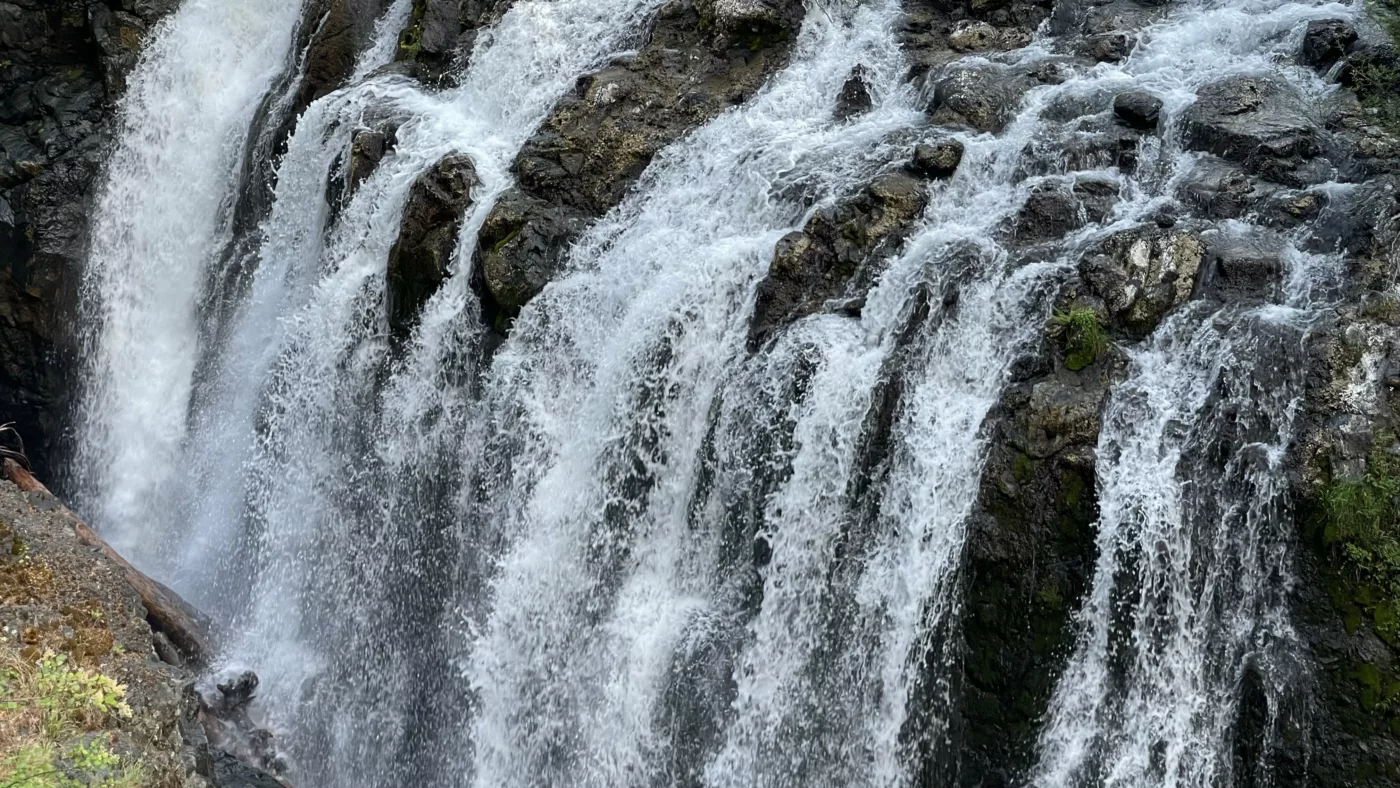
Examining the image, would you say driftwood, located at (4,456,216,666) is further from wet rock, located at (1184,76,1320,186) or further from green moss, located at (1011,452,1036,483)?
wet rock, located at (1184,76,1320,186)

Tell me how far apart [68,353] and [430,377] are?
819 cm

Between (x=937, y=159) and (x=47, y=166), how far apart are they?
14.0 m

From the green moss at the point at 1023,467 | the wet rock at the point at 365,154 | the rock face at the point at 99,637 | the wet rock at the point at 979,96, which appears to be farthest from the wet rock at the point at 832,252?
the wet rock at the point at 365,154

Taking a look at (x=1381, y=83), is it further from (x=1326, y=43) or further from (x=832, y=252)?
(x=832, y=252)

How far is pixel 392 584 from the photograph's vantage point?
41.0ft

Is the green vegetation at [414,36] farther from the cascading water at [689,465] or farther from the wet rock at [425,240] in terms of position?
the wet rock at [425,240]

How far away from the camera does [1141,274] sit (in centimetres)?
965

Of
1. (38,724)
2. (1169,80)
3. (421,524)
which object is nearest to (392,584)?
(421,524)

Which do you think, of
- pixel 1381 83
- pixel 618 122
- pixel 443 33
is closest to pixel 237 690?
pixel 618 122

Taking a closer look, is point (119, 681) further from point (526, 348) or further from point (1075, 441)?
point (1075, 441)

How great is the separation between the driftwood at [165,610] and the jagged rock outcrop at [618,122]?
468 centimetres

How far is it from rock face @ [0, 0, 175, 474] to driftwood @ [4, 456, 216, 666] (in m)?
4.88

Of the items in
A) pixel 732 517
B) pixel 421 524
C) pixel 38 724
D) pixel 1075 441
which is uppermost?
pixel 38 724

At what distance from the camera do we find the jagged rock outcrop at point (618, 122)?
41.5 feet
